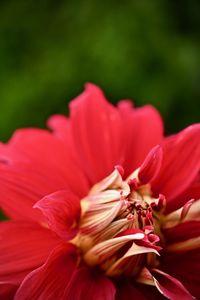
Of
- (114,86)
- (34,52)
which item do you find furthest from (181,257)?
(34,52)

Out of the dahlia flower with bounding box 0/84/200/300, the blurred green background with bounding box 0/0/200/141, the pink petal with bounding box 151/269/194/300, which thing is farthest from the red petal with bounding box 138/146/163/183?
the blurred green background with bounding box 0/0/200/141

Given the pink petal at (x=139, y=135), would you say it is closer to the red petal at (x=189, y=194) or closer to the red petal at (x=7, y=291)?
the red petal at (x=189, y=194)

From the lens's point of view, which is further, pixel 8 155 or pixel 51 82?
pixel 51 82

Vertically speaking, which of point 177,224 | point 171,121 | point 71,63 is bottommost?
point 171,121

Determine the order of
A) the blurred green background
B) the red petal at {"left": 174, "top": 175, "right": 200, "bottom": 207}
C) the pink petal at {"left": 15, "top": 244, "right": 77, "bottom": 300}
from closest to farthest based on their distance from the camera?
the pink petal at {"left": 15, "top": 244, "right": 77, "bottom": 300}
the red petal at {"left": 174, "top": 175, "right": 200, "bottom": 207}
the blurred green background

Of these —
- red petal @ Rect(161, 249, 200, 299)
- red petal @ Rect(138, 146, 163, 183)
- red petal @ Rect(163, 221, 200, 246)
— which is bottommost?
red petal @ Rect(161, 249, 200, 299)

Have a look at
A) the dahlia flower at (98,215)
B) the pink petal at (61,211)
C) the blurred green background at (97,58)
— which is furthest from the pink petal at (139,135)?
the blurred green background at (97,58)

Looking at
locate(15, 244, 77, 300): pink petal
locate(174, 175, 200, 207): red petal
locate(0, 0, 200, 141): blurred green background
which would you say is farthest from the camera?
locate(0, 0, 200, 141): blurred green background

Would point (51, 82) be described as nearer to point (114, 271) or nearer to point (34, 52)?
point (34, 52)

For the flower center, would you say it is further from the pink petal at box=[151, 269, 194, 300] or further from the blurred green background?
the blurred green background
